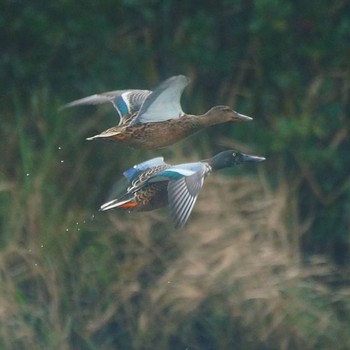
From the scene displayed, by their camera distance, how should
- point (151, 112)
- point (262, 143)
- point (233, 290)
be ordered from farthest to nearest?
point (262, 143)
point (233, 290)
point (151, 112)

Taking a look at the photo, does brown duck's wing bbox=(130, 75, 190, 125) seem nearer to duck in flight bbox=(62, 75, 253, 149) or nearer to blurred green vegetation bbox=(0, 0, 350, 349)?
duck in flight bbox=(62, 75, 253, 149)

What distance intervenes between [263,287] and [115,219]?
85 centimetres

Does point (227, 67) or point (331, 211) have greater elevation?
Answer: point (227, 67)

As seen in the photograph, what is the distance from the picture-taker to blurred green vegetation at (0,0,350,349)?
7.53 metres

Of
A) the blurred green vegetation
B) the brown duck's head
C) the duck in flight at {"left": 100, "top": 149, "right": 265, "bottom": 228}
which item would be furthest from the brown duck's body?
the blurred green vegetation

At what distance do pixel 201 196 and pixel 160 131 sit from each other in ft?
6.77

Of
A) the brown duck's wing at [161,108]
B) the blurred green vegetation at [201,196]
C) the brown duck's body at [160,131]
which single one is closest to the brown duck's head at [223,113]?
the brown duck's body at [160,131]

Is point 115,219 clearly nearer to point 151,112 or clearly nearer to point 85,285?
point 85,285

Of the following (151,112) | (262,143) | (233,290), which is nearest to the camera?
(151,112)

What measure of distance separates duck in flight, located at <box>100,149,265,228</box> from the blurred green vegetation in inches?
61.1

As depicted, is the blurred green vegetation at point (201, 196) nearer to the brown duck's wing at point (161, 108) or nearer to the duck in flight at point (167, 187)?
the duck in flight at point (167, 187)

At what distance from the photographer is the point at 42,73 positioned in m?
8.72

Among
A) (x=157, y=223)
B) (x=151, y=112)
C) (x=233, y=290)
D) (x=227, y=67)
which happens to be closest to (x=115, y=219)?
(x=157, y=223)

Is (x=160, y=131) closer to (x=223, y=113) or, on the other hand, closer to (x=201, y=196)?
(x=223, y=113)
